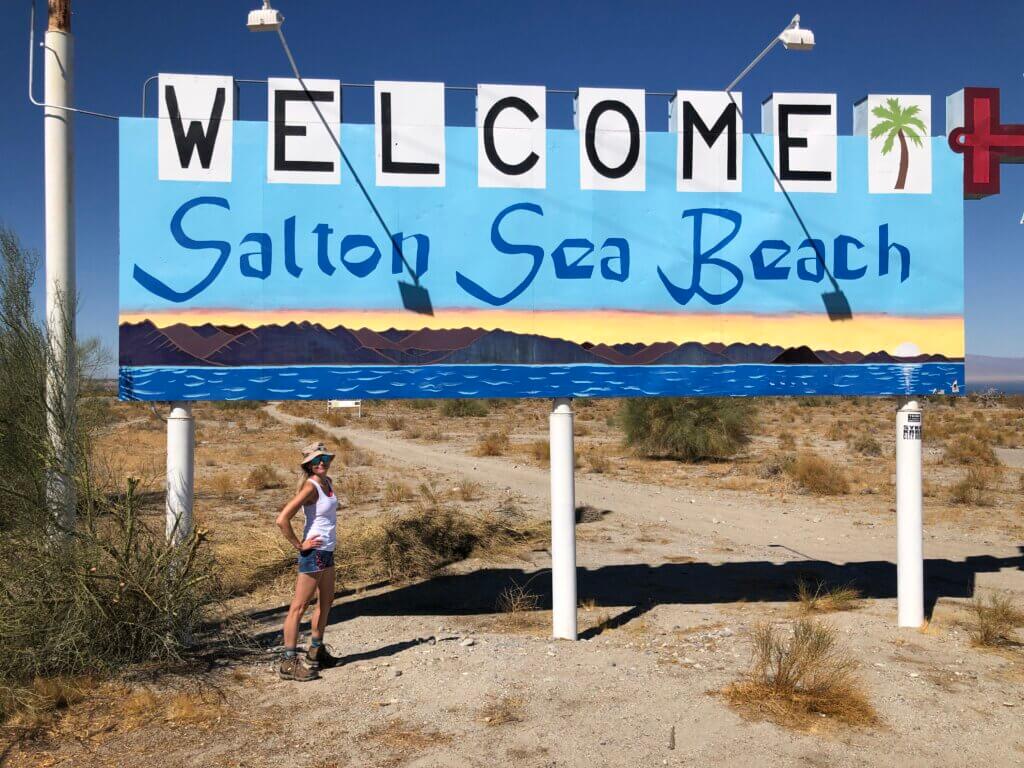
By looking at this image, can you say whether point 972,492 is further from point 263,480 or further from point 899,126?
point 263,480

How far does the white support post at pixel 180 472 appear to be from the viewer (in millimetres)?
7203

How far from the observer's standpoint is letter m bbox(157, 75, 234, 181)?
7574 millimetres

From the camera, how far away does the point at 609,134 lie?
8164 mm

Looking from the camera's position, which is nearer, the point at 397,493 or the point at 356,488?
the point at 397,493

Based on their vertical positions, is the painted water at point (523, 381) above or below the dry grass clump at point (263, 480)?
above

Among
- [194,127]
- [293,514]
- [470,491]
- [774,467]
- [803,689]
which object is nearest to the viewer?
[803,689]

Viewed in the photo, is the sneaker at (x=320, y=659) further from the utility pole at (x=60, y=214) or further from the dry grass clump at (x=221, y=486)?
the dry grass clump at (x=221, y=486)

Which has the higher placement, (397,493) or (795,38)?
(795,38)

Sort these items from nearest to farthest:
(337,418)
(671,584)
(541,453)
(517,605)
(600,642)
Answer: (600,642) → (517,605) → (671,584) → (541,453) → (337,418)

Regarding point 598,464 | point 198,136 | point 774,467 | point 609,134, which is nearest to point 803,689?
point 609,134

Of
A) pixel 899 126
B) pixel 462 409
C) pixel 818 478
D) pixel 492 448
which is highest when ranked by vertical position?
pixel 899 126

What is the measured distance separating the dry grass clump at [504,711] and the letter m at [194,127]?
562 centimetres

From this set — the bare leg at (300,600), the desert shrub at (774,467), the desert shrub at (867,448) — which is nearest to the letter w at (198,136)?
the bare leg at (300,600)

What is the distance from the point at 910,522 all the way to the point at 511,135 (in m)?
5.98
